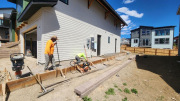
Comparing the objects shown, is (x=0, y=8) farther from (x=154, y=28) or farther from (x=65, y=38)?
(x=154, y=28)

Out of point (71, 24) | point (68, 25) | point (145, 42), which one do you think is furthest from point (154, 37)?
point (68, 25)

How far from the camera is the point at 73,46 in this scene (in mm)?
6793

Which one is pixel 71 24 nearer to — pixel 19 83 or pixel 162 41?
pixel 19 83

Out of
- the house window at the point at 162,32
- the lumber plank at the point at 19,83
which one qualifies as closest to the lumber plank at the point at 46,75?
the lumber plank at the point at 19,83

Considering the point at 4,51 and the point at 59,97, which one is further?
the point at 4,51

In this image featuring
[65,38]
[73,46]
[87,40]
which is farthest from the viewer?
[87,40]

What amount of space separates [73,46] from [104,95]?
493 centimetres

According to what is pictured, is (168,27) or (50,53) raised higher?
(168,27)

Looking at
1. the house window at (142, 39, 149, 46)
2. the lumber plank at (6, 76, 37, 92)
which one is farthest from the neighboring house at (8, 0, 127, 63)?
the house window at (142, 39, 149, 46)

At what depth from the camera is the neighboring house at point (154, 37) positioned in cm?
2170

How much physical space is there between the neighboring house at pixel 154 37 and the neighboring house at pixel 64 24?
19.9 m

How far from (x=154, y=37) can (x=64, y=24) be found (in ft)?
91.5

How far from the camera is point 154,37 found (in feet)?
77.0

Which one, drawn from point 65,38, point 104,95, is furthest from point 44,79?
point 65,38
